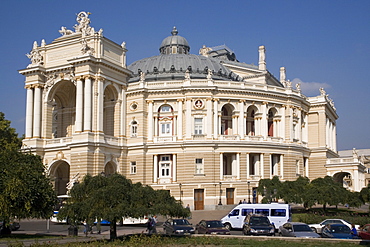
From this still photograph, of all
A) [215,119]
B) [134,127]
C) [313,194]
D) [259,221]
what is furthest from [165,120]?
[259,221]

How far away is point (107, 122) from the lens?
68438mm

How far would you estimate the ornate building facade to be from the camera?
62.9 meters

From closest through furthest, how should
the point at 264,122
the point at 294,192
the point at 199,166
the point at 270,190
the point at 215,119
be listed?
the point at 294,192
the point at 270,190
the point at 199,166
the point at 215,119
the point at 264,122

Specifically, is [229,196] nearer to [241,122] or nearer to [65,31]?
[241,122]

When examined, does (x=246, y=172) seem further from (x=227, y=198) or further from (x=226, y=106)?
(x=226, y=106)

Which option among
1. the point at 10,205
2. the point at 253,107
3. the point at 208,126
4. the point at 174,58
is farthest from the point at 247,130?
the point at 10,205

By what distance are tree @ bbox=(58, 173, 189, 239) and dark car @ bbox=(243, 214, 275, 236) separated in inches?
252

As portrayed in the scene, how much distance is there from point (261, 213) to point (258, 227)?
8013 millimetres

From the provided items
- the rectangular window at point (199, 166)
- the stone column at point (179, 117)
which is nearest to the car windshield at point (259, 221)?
the rectangular window at point (199, 166)

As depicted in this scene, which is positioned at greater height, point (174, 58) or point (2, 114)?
point (174, 58)

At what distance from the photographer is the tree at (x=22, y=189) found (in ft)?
108

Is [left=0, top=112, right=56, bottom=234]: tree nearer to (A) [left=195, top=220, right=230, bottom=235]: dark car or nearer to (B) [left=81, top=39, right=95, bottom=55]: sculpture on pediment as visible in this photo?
(A) [left=195, top=220, right=230, bottom=235]: dark car

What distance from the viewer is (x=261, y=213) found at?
44125mm

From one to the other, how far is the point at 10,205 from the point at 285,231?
61.2 ft
